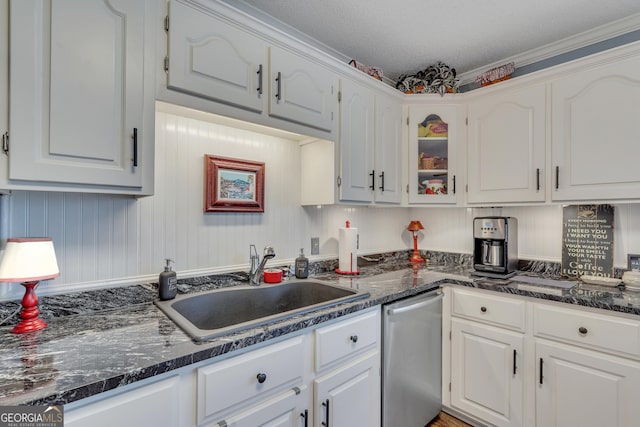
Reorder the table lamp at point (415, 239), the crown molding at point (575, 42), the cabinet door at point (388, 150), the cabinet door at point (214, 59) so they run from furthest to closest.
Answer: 1. the table lamp at point (415, 239)
2. the cabinet door at point (388, 150)
3. the crown molding at point (575, 42)
4. the cabinet door at point (214, 59)

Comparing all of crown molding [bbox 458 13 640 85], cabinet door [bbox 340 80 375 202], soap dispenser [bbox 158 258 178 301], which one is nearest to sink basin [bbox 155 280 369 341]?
soap dispenser [bbox 158 258 178 301]

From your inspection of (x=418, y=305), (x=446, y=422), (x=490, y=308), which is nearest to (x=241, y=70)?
(x=418, y=305)

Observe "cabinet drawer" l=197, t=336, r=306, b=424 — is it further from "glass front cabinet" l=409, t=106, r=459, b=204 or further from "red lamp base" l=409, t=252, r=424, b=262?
"red lamp base" l=409, t=252, r=424, b=262

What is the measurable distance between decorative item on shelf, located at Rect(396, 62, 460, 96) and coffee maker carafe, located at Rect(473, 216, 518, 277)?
1.03 metres

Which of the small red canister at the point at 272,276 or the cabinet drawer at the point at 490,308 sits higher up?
the small red canister at the point at 272,276

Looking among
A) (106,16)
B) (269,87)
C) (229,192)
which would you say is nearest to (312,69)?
(269,87)

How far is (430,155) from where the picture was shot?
2.40 metres

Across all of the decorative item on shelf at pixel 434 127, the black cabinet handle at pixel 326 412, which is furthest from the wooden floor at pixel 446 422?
the decorative item on shelf at pixel 434 127

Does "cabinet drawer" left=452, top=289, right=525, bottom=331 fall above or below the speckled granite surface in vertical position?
below

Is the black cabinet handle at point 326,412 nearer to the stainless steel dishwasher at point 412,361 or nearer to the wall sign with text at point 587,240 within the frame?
the stainless steel dishwasher at point 412,361

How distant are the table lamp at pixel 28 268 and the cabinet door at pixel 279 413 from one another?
75cm

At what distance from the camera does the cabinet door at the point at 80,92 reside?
952 mm

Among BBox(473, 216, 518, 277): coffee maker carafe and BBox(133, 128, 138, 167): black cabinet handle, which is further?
BBox(473, 216, 518, 277): coffee maker carafe

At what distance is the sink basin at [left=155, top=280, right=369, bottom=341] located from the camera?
1.42m
